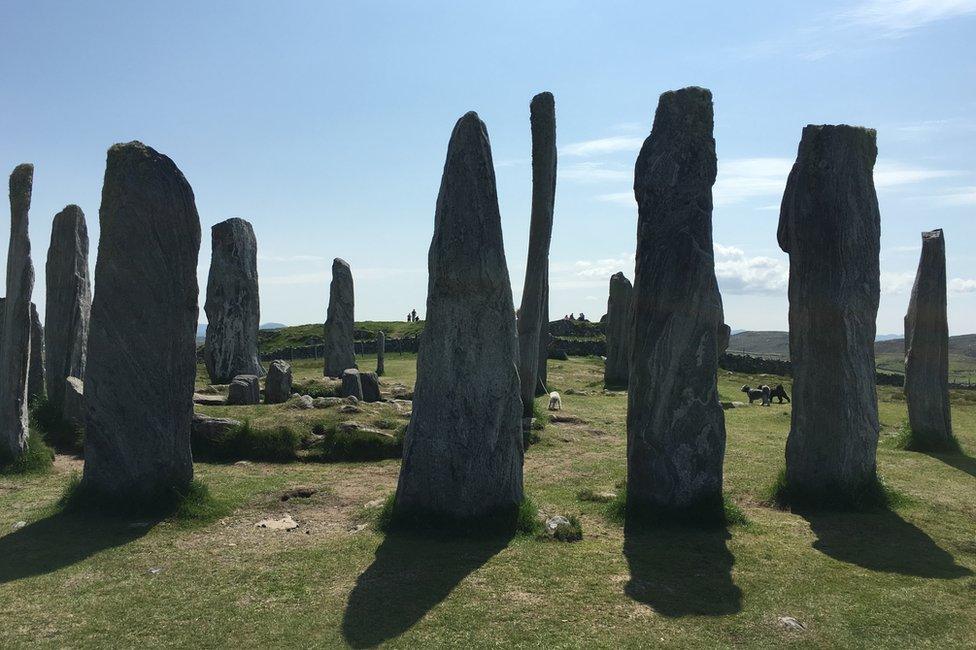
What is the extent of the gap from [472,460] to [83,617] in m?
4.16

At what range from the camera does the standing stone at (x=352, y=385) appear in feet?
59.7

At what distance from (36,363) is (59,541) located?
9.81 metres

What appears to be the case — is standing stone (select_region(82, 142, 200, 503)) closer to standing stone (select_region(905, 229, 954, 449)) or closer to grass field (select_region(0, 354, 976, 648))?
grass field (select_region(0, 354, 976, 648))

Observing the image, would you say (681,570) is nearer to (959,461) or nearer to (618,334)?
(959,461)

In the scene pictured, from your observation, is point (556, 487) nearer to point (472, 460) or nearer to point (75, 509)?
point (472, 460)

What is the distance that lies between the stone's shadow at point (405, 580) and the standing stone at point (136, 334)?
11.5 feet

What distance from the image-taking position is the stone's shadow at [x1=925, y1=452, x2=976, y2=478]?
12.1 metres

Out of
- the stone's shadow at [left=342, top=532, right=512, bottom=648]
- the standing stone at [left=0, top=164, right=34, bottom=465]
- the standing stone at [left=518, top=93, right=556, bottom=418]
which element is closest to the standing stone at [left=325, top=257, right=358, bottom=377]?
the standing stone at [left=518, top=93, right=556, bottom=418]

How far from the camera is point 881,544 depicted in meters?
8.18

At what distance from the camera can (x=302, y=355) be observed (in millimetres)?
40812

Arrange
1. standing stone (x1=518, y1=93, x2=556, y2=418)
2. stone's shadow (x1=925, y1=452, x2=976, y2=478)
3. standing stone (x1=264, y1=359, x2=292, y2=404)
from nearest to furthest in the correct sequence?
stone's shadow (x1=925, y1=452, x2=976, y2=478) < standing stone (x1=264, y1=359, x2=292, y2=404) < standing stone (x1=518, y1=93, x2=556, y2=418)

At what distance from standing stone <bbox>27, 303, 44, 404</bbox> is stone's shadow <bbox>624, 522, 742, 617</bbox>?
13.6 metres

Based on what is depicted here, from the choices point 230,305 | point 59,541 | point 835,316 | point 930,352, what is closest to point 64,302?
point 230,305

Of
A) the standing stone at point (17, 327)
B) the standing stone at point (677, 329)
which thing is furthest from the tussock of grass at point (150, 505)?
the standing stone at point (677, 329)
